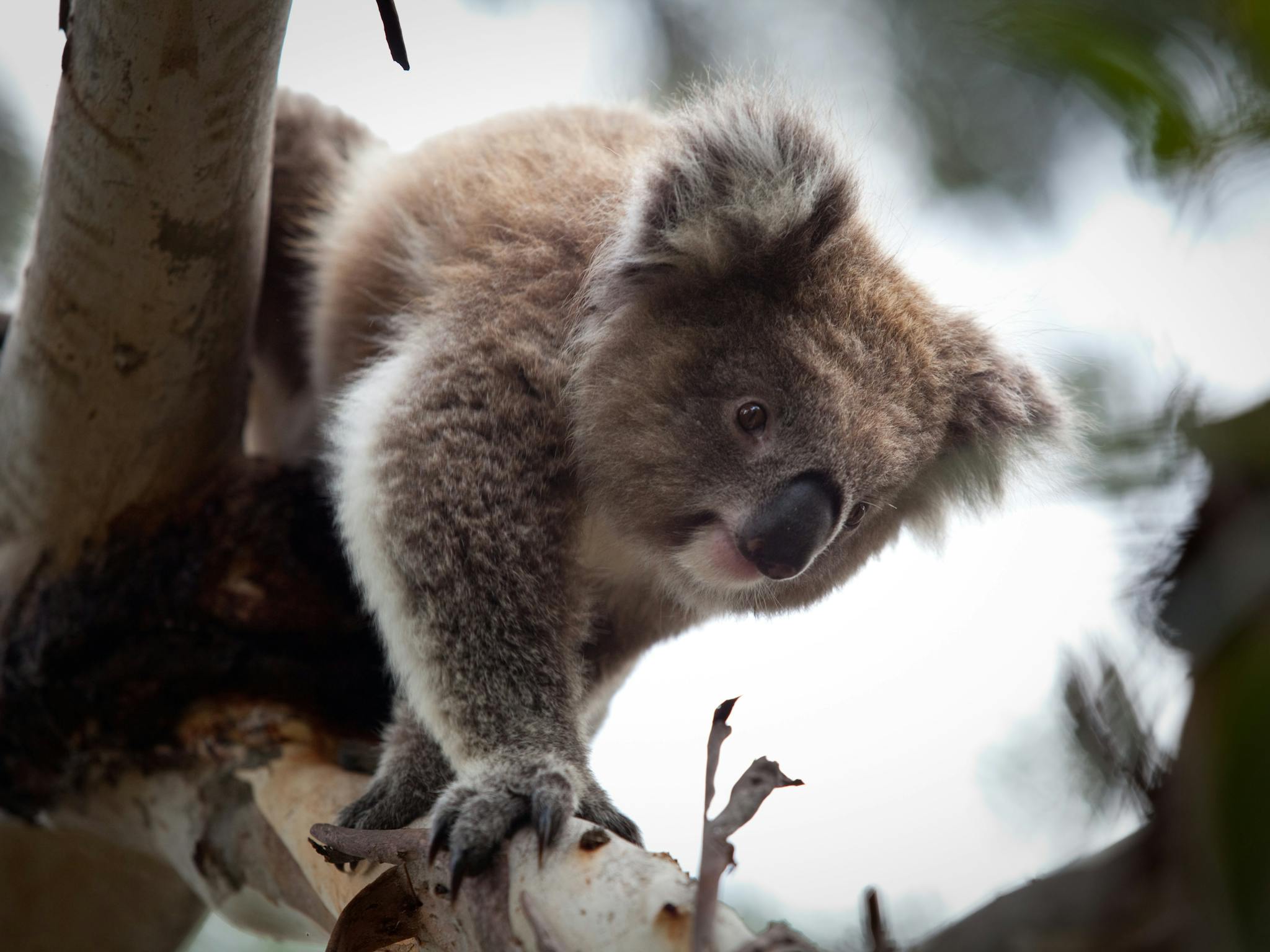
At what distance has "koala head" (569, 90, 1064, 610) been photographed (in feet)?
8.91

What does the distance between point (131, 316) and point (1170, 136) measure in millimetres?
2673

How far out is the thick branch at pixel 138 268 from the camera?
2.28 meters

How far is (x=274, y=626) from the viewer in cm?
304

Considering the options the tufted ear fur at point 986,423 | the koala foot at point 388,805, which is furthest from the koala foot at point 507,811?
the tufted ear fur at point 986,423

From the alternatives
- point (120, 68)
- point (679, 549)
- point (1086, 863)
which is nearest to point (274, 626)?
point (679, 549)

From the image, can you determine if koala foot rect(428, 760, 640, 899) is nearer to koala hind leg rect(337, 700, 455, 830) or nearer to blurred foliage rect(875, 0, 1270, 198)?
koala hind leg rect(337, 700, 455, 830)

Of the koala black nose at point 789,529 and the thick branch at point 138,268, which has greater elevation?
the thick branch at point 138,268

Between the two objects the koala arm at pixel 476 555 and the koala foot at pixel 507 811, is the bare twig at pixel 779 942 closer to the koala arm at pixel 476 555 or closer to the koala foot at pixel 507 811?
the koala foot at pixel 507 811

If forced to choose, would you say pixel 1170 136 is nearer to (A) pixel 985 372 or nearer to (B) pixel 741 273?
(B) pixel 741 273

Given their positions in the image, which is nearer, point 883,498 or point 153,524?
point 883,498

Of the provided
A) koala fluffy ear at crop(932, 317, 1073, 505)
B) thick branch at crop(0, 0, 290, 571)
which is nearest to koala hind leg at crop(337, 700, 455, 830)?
thick branch at crop(0, 0, 290, 571)

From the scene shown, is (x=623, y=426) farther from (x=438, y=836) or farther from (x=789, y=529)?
(x=438, y=836)

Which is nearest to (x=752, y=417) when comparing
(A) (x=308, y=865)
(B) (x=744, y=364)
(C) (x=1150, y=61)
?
(B) (x=744, y=364)

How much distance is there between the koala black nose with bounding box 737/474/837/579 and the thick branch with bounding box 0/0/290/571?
158 cm
